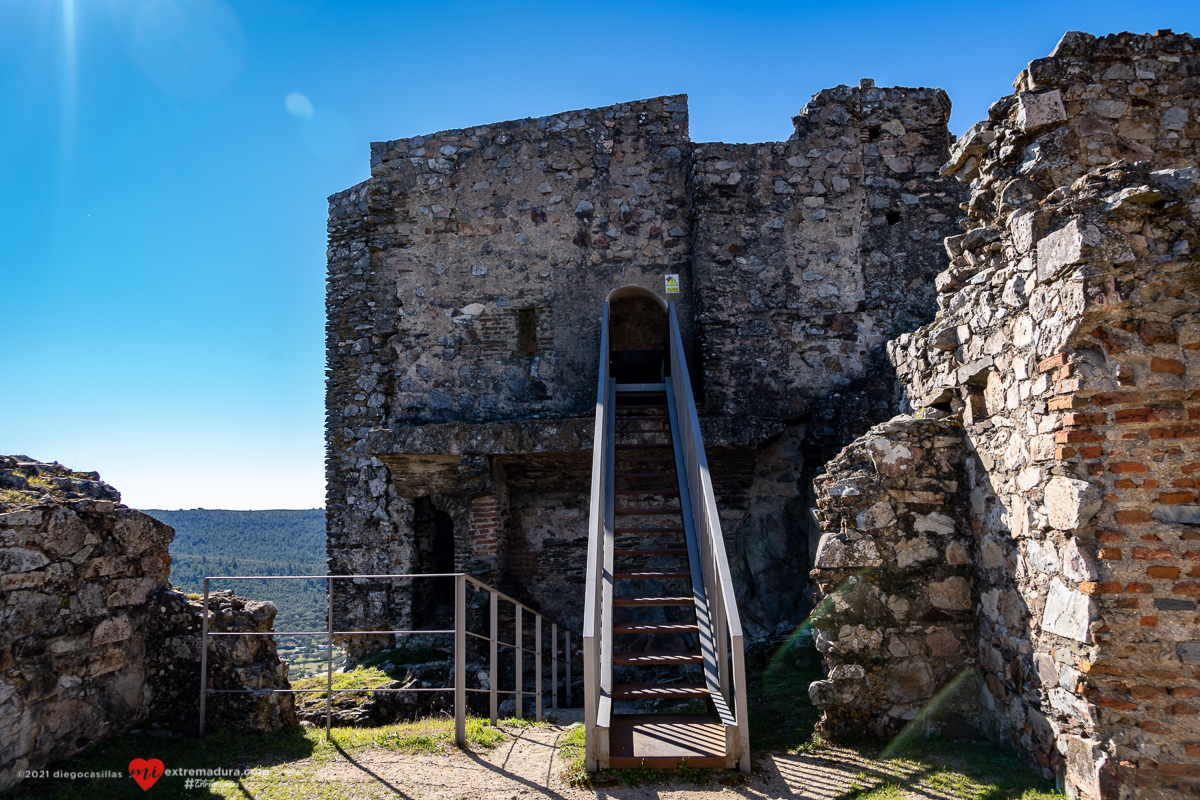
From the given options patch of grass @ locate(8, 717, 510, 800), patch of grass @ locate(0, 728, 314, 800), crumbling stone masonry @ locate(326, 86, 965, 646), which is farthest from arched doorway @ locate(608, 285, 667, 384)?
patch of grass @ locate(0, 728, 314, 800)

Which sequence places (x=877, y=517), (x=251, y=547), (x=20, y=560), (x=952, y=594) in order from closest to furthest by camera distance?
(x=20, y=560) → (x=952, y=594) → (x=877, y=517) → (x=251, y=547)

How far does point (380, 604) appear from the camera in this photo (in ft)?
29.6

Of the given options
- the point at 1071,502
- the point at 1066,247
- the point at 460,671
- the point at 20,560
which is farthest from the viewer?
the point at 460,671

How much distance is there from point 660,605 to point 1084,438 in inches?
111

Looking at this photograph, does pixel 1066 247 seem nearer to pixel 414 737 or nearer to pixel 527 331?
pixel 414 737

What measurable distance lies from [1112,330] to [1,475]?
6136mm

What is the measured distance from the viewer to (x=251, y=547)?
973 inches

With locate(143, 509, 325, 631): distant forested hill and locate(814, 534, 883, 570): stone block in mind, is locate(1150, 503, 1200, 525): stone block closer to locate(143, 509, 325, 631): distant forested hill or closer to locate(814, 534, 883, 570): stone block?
locate(814, 534, 883, 570): stone block

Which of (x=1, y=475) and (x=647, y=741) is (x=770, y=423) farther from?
(x=1, y=475)

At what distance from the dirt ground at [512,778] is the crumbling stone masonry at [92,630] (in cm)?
113

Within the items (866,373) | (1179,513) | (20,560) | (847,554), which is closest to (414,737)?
(20,560)

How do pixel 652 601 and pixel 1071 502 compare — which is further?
Answer: pixel 652 601

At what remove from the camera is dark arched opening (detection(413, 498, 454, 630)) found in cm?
909

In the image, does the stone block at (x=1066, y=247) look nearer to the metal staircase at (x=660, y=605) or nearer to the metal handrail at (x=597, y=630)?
the metal staircase at (x=660, y=605)
